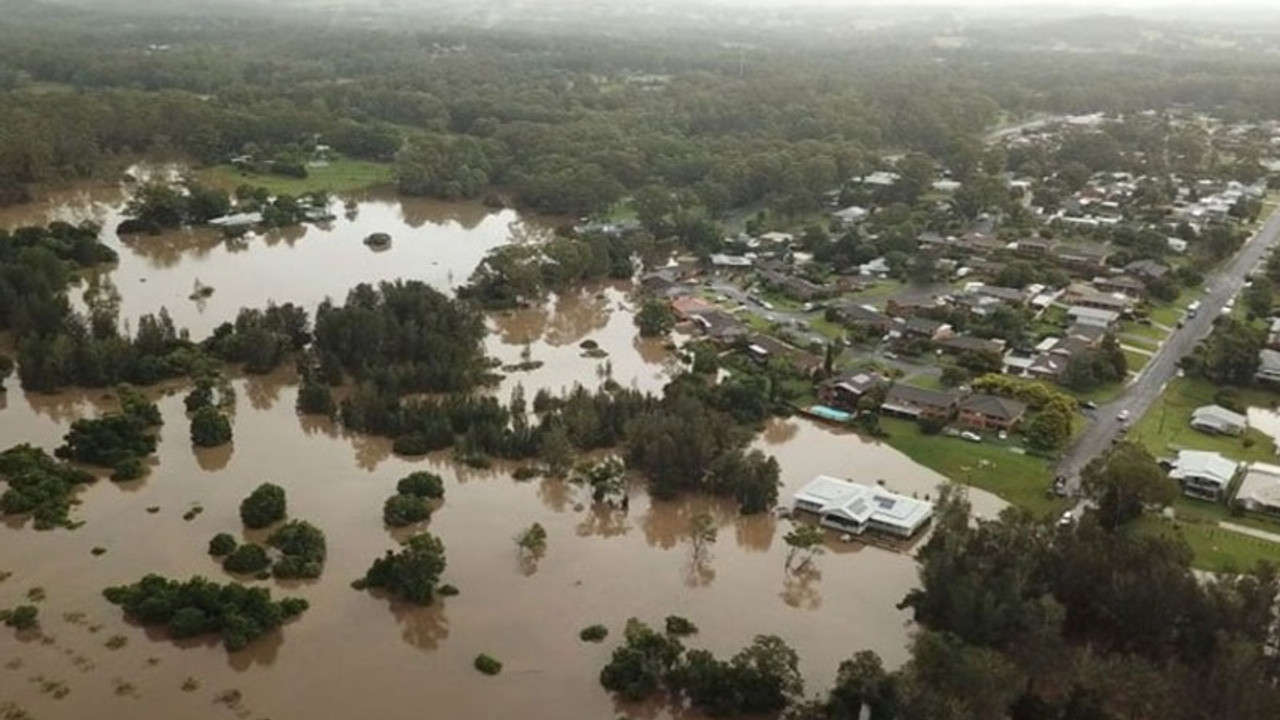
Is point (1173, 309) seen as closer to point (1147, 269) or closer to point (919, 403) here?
point (1147, 269)

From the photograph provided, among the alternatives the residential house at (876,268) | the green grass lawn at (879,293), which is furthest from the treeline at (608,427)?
the residential house at (876,268)

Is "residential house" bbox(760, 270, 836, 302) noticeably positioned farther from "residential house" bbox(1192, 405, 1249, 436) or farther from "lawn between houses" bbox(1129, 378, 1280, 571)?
"residential house" bbox(1192, 405, 1249, 436)

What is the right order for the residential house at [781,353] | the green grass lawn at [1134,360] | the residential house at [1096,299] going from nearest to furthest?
Result: the residential house at [781,353] → the green grass lawn at [1134,360] → the residential house at [1096,299]

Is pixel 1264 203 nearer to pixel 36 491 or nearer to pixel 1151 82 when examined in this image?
pixel 1151 82

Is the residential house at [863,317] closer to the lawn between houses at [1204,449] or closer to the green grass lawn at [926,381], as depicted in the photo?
A: the green grass lawn at [926,381]

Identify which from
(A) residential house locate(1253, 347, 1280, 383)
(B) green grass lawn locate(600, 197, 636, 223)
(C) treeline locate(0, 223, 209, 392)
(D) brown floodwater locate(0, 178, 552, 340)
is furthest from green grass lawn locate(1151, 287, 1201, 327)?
(C) treeline locate(0, 223, 209, 392)

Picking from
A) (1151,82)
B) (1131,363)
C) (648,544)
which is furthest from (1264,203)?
(648,544)
